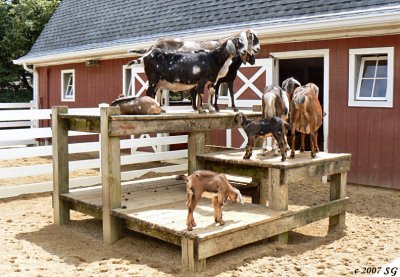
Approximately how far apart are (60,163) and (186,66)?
179 centimetres

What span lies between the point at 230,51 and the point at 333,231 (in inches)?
87.0

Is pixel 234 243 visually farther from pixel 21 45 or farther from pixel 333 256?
pixel 21 45

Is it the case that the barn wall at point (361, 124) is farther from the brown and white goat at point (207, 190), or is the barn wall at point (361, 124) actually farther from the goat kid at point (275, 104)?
the brown and white goat at point (207, 190)

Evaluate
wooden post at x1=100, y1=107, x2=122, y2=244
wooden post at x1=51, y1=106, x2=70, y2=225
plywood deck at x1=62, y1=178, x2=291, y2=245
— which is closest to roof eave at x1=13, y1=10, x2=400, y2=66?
plywood deck at x1=62, y1=178, x2=291, y2=245

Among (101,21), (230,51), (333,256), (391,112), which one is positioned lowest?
(333,256)

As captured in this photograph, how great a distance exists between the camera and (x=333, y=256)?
180 inches

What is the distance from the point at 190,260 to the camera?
4.05m

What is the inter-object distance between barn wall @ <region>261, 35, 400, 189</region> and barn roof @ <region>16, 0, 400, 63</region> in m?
0.54

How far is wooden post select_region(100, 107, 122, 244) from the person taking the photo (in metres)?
4.65

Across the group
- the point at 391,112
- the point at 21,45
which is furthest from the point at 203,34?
the point at 21,45

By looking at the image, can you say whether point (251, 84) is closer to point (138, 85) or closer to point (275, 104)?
point (138, 85)

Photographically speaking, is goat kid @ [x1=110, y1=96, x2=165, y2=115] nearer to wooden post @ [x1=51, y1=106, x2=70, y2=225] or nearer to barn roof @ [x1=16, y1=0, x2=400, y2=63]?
wooden post @ [x1=51, y1=106, x2=70, y2=225]

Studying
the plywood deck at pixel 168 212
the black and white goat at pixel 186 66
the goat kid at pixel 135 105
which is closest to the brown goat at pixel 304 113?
the black and white goat at pixel 186 66

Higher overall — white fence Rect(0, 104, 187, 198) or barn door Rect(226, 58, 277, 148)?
barn door Rect(226, 58, 277, 148)
